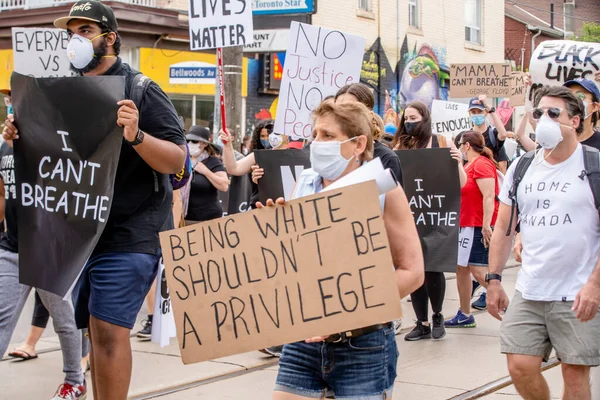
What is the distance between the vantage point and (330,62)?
820cm

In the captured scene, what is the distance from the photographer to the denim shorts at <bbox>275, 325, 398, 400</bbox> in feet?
11.3

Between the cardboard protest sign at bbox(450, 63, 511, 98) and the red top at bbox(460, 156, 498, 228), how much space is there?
21.3ft

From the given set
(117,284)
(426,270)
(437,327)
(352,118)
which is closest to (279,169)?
(426,270)

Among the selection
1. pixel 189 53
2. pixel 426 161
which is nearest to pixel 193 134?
pixel 426 161

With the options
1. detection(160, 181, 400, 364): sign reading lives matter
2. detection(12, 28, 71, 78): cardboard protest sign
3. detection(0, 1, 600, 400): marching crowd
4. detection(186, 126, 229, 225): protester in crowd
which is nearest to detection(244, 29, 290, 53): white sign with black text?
detection(186, 126, 229, 225): protester in crowd

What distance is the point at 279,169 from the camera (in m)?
6.86

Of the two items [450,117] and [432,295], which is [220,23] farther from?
[450,117]

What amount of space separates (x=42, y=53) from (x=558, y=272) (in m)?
5.09

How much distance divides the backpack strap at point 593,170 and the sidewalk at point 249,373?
6.56 feet

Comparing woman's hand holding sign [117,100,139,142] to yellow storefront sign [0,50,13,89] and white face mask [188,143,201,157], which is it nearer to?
white face mask [188,143,201,157]

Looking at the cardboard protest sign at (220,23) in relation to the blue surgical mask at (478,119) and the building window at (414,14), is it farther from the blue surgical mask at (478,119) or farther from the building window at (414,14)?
the building window at (414,14)

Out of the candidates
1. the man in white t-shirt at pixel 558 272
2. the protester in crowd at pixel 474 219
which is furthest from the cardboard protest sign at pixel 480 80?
the man in white t-shirt at pixel 558 272

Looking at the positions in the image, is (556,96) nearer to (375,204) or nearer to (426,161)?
(375,204)

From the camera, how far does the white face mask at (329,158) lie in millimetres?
3482
